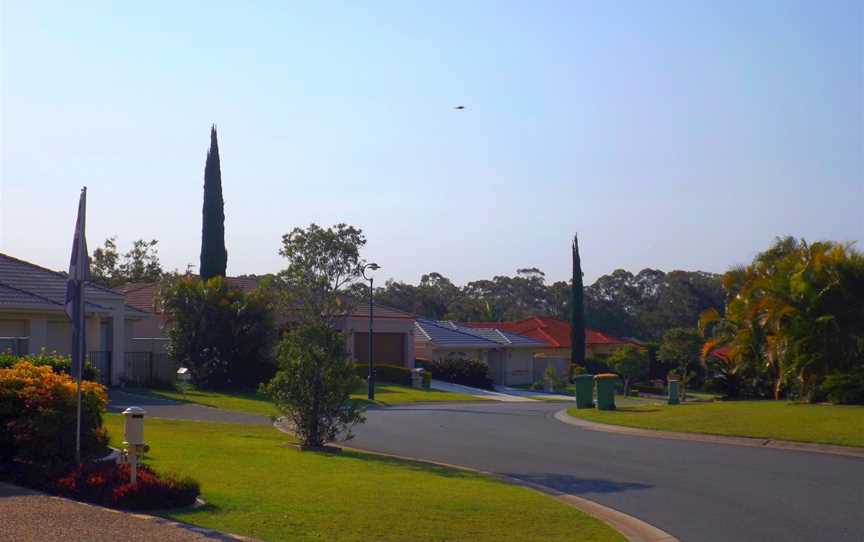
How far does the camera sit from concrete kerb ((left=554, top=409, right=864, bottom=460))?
65.6ft

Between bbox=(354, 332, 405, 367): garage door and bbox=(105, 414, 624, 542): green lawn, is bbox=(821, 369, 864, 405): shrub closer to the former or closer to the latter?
bbox=(105, 414, 624, 542): green lawn

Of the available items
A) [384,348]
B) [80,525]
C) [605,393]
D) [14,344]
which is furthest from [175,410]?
[384,348]

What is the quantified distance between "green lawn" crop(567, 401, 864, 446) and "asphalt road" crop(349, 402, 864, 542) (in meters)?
1.25

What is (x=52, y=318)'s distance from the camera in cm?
3466

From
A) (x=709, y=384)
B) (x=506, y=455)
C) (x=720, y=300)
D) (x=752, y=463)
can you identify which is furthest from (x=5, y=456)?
(x=720, y=300)

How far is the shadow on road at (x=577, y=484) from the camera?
1557cm

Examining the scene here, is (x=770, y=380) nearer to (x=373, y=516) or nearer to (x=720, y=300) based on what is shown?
(x=373, y=516)

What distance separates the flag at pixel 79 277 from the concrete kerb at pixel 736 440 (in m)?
14.1

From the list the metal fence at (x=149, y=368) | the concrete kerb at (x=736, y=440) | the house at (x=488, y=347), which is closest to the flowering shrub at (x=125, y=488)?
the concrete kerb at (x=736, y=440)

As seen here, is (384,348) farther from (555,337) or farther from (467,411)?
(467,411)

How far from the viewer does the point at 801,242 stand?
33.7m

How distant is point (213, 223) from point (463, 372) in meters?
17.0

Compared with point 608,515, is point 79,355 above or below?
above

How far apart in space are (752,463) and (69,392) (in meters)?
11.8
